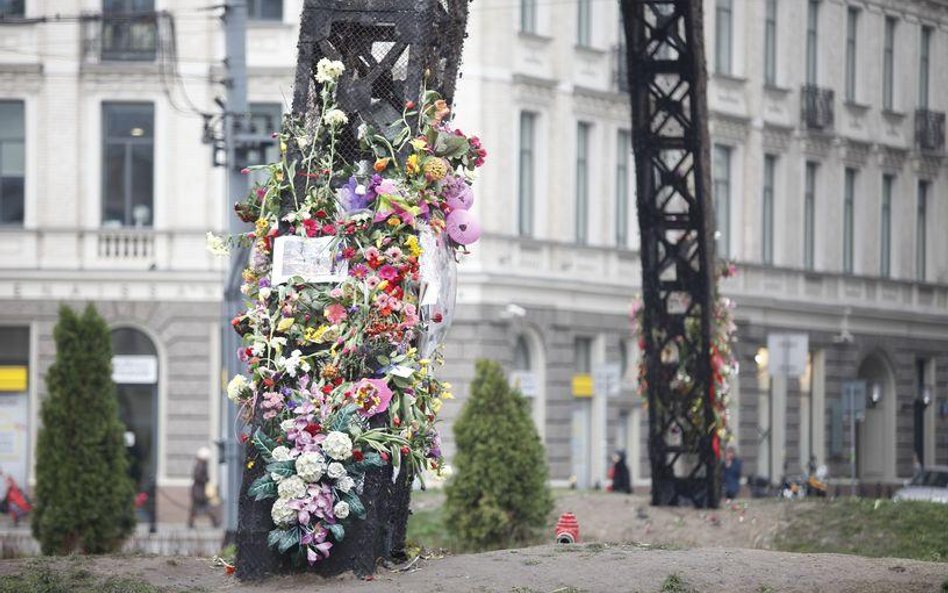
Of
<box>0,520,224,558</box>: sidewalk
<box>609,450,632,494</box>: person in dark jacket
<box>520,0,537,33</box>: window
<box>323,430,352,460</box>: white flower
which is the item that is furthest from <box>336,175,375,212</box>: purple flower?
<box>520,0,537,33</box>: window

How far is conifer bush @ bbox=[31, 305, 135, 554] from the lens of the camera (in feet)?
108

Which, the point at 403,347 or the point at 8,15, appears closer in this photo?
the point at 403,347

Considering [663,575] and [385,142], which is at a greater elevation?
[385,142]

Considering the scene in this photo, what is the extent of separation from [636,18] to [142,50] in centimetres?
2464

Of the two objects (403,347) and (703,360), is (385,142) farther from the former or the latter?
(703,360)

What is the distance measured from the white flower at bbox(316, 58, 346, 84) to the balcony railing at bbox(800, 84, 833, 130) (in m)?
46.7

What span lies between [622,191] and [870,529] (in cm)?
3169

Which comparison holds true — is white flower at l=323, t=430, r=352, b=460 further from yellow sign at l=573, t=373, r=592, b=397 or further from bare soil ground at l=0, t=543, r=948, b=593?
yellow sign at l=573, t=373, r=592, b=397

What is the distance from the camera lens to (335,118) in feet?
56.4

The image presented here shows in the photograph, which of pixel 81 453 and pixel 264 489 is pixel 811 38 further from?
pixel 264 489

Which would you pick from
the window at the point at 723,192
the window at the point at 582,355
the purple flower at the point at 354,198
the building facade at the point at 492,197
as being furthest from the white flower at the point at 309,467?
the window at the point at 723,192

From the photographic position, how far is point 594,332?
55812mm

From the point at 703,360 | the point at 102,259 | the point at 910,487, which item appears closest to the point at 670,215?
the point at 703,360

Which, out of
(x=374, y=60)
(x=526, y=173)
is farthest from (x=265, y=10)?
(x=374, y=60)
